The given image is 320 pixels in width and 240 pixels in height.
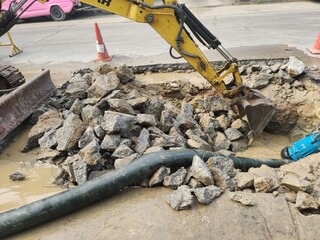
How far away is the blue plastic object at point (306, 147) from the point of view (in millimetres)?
4234

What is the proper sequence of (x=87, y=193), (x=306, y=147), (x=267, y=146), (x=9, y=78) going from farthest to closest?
1. (x=9, y=78)
2. (x=267, y=146)
3. (x=306, y=147)
4. (x=87, y=193)

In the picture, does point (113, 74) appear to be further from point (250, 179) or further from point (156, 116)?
point (250, 179)

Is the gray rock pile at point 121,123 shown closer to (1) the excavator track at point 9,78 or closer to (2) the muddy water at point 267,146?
(2) the muddy water at point 267,146

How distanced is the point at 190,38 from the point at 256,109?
155 centimetres

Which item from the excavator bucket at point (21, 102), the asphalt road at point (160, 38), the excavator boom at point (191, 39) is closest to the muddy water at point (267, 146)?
the excavator boom at point (191, 39)

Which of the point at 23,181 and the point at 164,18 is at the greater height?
the point at 164,18

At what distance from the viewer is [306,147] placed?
431 cm

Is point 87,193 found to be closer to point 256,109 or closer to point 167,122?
point 167,122

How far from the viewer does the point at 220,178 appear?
3131 mm

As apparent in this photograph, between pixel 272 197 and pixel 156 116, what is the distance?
2.31 meters

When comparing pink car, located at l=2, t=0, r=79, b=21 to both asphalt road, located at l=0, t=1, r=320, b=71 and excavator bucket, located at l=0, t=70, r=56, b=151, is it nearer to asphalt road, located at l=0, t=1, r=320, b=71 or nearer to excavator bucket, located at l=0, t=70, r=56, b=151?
asphalt road, located at l=0, t=1, r=320, b=71

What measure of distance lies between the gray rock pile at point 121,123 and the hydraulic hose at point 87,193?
0.40 metres

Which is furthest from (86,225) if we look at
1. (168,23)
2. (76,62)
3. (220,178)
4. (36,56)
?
(36,56)

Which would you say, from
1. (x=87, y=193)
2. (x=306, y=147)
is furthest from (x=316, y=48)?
(x=87, y=193)
